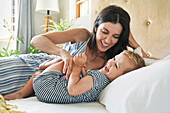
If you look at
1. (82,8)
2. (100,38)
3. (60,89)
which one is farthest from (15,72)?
(82,8)

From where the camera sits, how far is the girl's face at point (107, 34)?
1.34 metres

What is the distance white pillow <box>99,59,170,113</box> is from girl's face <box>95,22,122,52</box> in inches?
21.3

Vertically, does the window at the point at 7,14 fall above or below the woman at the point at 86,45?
above

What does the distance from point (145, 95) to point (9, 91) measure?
35.8 inches

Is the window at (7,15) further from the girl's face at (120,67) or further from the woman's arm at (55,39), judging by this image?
the girl's face at (120,67)

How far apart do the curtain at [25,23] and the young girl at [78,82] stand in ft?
9.10

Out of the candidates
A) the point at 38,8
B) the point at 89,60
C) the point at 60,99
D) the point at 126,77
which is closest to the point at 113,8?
the point at 89,60

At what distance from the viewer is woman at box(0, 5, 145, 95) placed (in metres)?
1.32

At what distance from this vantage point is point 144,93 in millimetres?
743

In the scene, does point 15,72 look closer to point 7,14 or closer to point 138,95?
point 138,95

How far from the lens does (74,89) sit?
0.95 metres

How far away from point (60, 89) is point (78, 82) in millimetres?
108

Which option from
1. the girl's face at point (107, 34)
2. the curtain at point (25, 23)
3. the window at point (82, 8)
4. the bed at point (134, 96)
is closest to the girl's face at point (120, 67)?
the bed at point (134, 96)

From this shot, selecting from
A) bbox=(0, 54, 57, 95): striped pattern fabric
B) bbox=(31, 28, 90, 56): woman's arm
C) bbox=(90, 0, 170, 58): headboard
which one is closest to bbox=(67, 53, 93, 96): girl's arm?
bbox=(31, 28, 90, 56): woman's arm
